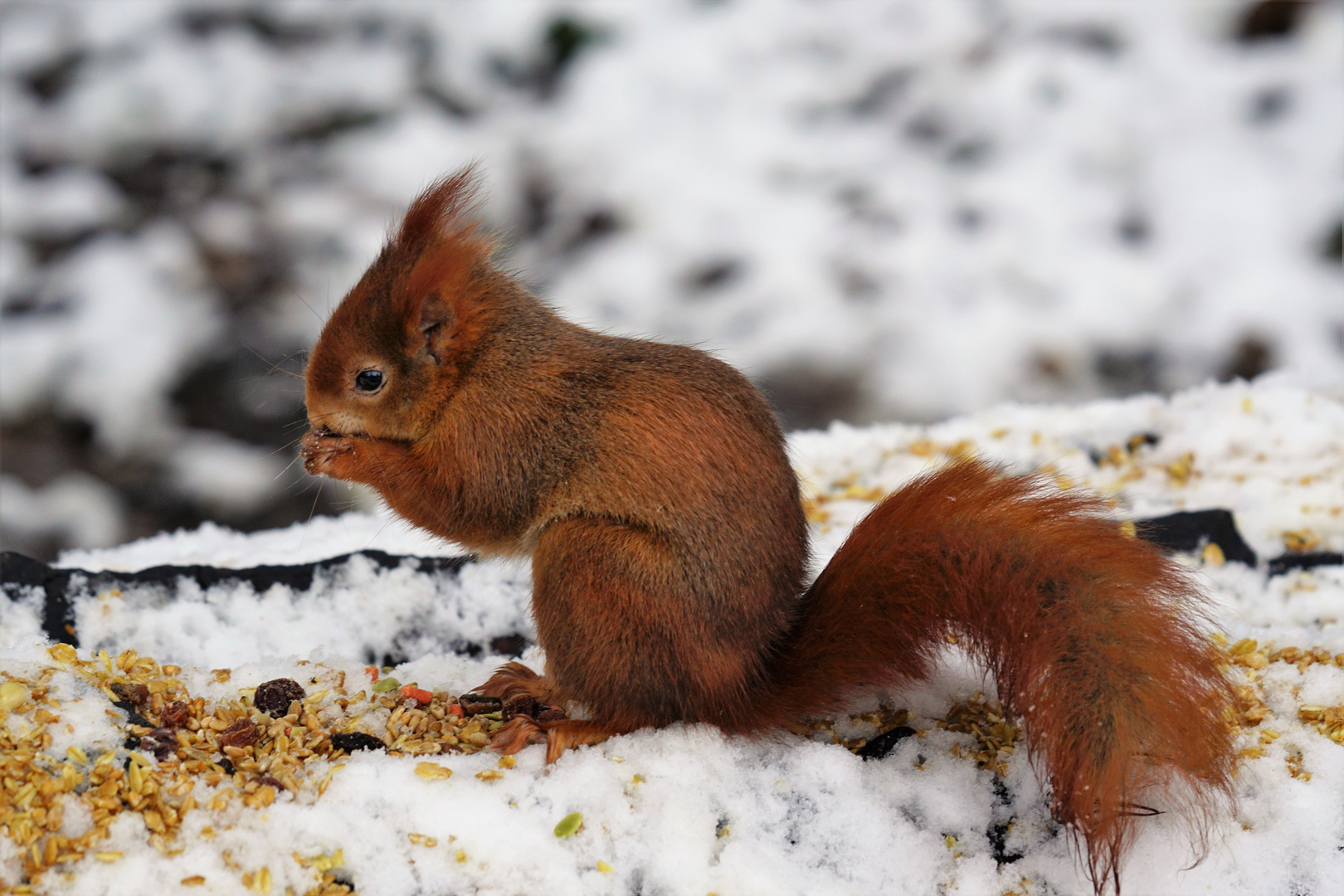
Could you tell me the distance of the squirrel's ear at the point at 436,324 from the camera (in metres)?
1.44

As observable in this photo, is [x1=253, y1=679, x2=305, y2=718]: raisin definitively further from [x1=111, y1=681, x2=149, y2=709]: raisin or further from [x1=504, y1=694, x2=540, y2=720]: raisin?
[x1=504, y1=694, x2=540, y2=720]: raisin

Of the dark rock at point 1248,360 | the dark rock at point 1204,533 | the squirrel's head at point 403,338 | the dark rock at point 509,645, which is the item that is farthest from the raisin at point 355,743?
the dark rock at point 1248,360

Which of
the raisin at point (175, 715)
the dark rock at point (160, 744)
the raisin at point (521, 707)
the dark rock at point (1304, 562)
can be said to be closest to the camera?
the dark rock at point (160, 744)

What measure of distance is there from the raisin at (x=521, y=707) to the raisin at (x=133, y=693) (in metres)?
0.44

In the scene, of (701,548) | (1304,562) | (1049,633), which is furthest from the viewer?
(1304,562)

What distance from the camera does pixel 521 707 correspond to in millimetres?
1462

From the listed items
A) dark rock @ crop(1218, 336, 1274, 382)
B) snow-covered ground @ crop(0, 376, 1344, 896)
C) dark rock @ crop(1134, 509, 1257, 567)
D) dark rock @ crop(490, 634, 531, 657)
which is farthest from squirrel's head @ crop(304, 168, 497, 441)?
dark rock @ crop(1218, 336, 1274, 382)

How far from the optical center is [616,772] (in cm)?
129

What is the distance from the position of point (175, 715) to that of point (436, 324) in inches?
22.1

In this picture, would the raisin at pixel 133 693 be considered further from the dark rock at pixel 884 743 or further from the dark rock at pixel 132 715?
the dark rock at pixel 884 743

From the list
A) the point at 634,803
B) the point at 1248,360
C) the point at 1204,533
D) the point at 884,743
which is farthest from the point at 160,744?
the point at 1248,360

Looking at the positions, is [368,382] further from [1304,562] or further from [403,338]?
[1304,562]

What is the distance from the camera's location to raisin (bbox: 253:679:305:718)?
1.42 metres

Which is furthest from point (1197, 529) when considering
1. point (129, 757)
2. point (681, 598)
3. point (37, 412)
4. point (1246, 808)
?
point (37, 412)
